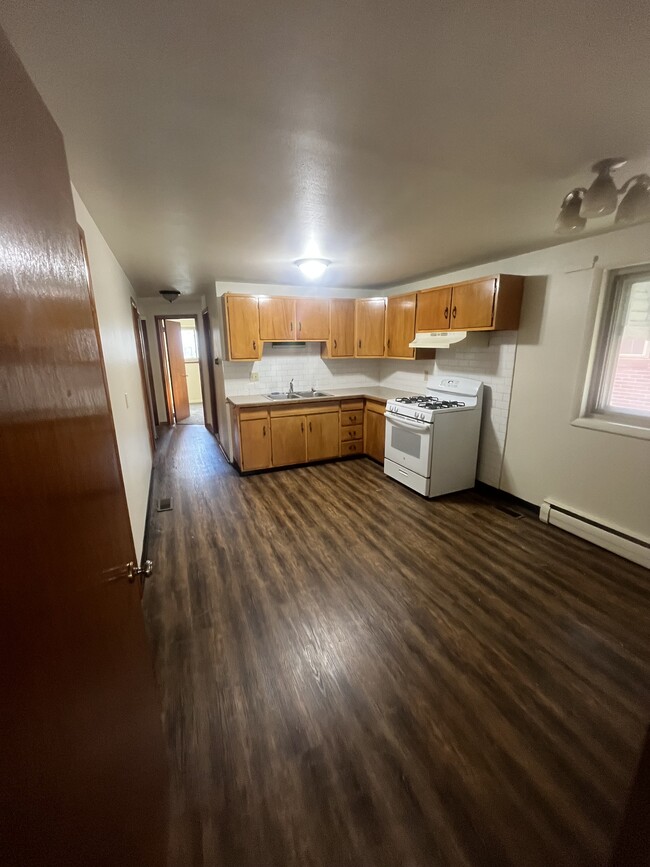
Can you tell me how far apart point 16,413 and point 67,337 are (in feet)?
1.03

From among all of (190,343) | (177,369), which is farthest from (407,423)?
(190,343)

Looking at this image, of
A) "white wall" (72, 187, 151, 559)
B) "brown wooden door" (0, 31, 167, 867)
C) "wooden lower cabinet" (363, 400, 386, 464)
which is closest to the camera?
"brown wooden door" (0, 31, 167, 867)

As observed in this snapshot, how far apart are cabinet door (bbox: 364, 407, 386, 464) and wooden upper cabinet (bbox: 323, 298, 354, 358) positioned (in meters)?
0.86

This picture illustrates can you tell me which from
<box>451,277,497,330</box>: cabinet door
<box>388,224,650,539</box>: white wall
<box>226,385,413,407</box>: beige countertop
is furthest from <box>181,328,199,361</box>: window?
<box>388,224,650,539</box>: white wall

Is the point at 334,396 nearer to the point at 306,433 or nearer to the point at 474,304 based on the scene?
the point at 306,433

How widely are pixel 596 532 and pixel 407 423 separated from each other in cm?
180

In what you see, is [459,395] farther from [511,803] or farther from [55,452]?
[55,452]

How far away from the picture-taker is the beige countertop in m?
4.13

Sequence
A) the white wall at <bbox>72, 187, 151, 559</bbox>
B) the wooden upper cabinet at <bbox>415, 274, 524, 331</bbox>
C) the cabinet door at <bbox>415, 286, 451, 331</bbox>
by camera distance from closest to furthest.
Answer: the white wall at <bbox>72, 187, 151, 559</bbox>
the wooden upper cabinet at <bbox>415, 274, 524, 331</bbox>
the cabinet door at <bbox>415, 286, 451, 331</bbox>

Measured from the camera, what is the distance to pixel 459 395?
12.6 ft

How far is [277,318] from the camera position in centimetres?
418

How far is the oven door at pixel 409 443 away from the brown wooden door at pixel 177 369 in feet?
16.2

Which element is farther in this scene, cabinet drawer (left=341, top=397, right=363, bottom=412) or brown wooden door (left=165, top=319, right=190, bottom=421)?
brown wooden door (left=165, top=319, right=190, bottom=421)

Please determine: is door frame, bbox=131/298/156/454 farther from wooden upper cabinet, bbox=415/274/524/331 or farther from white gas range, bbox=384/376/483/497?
wooden upper cabinet, bbox=415/274/524/331
